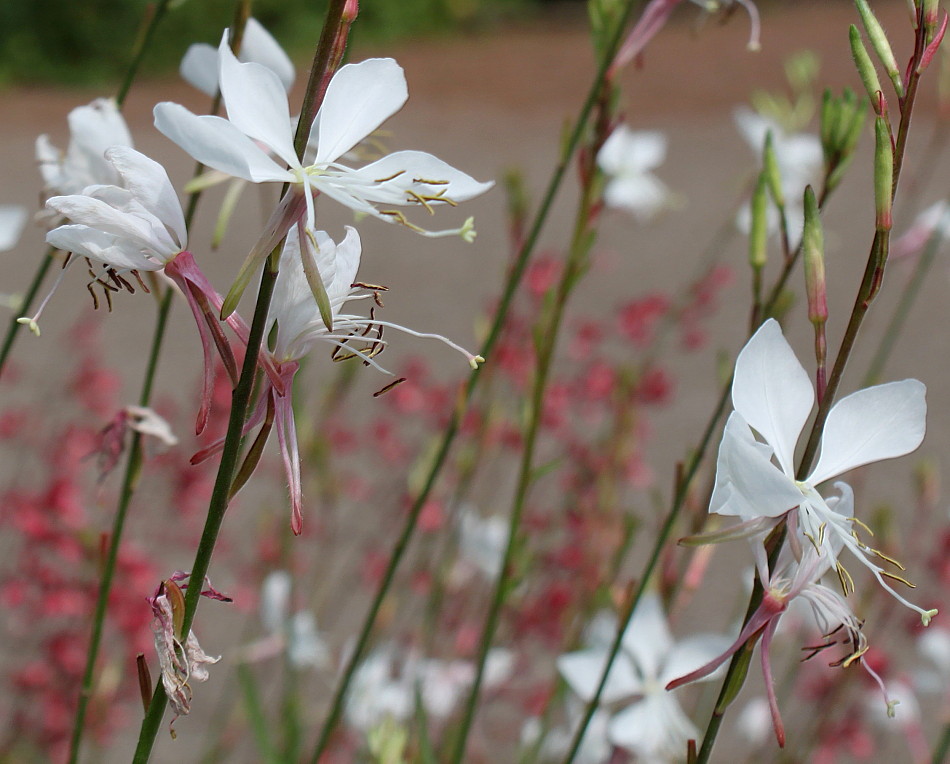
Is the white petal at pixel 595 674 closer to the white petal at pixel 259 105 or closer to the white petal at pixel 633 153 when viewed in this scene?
the white petal at pixel 259 105

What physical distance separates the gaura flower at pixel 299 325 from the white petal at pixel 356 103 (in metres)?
0.03

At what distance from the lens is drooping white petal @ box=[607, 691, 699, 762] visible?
0.71 metres

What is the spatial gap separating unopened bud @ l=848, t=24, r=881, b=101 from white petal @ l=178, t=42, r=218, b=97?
1.04ft

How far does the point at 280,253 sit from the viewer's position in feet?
1.07

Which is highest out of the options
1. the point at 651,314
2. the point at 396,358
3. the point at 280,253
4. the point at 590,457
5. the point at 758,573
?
the point at 280,253

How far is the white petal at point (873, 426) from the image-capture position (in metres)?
0.38

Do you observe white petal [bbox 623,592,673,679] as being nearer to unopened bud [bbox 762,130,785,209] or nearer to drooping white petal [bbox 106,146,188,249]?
unopened bud [bbox 762,130,785,209]

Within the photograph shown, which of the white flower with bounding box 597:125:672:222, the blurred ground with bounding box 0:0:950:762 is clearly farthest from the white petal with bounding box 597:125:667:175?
the blurred ground with bounding box 0:0:950:762

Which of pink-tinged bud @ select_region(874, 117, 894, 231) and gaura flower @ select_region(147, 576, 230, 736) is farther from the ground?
pink-tinged bud @ select_region(874, 117, 894, 231)

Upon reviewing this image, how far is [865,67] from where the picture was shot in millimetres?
392

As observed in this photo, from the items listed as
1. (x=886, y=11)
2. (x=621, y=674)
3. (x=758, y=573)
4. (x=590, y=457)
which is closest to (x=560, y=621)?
(x=590, y=457)

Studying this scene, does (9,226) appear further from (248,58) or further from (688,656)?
(688,656)

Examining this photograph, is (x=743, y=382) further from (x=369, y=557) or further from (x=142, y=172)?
(x=369, y=557)

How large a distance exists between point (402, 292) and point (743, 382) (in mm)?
2716
